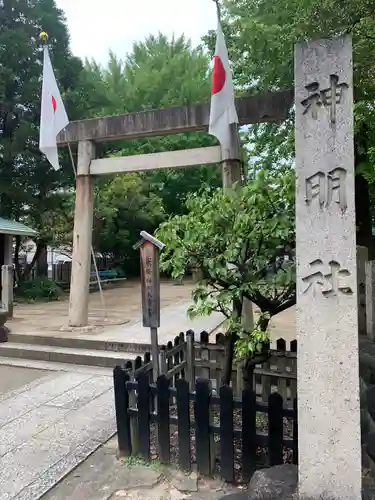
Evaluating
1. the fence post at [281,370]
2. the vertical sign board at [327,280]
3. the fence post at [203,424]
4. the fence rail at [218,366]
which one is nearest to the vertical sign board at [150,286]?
the fence rail at [218,366]

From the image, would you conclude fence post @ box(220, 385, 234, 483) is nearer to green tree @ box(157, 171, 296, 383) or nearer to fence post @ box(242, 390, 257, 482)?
fence post @ box(242, 390, 257, 482)

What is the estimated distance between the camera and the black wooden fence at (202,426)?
286 cm

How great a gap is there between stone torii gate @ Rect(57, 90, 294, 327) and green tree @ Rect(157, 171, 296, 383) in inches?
134

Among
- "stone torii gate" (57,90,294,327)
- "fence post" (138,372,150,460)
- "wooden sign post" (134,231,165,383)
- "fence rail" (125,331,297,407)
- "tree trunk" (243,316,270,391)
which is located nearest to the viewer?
"fence post" (138,372,150,460)

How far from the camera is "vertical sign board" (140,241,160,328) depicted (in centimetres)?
372

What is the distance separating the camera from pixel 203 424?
297 cm

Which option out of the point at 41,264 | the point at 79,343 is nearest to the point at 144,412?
the point at 79,343

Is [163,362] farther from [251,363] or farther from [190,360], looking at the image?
[251,363]

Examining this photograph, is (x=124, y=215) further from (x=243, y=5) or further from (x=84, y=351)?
(x=84, y=351)

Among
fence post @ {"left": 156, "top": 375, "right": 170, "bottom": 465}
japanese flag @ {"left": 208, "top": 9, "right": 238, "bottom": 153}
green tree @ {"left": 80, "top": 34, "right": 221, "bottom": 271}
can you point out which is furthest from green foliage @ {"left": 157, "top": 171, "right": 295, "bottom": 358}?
green tree @ {"left": 80, "top": 34, "right": 221, "bottom": 271}

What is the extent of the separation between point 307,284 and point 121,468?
7.04ft

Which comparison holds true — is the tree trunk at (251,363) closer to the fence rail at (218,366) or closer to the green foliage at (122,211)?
the fence rail at (218,366)

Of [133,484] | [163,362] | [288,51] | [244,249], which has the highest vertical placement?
[288,51]

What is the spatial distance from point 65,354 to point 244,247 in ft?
14.2
